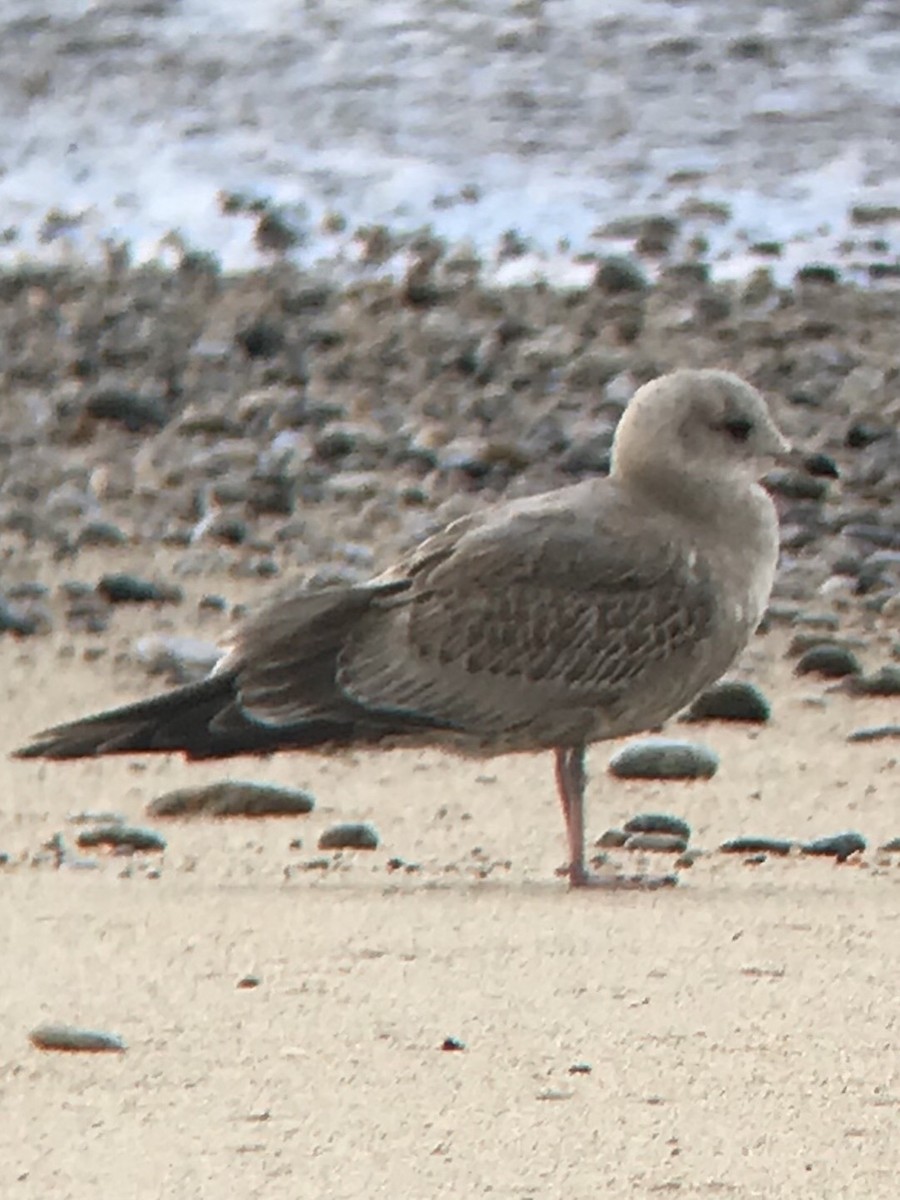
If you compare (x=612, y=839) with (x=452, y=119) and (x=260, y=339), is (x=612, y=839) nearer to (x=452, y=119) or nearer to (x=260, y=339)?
(x=260, y=339)

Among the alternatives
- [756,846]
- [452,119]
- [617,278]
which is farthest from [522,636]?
[452,119]

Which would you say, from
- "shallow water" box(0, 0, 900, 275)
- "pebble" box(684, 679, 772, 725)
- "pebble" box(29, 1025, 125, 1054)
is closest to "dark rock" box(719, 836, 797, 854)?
"pebble" box(684, 679, 772, 725)

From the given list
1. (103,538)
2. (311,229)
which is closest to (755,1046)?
(103,538)

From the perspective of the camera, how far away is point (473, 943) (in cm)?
538

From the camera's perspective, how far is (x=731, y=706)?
25.6 ft

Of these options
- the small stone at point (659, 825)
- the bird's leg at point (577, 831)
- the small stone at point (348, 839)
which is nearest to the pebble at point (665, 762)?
the small stone at point (659, 825)

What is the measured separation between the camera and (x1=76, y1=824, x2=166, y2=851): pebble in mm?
6352

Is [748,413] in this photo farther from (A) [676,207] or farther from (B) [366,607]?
(A) [676,207]

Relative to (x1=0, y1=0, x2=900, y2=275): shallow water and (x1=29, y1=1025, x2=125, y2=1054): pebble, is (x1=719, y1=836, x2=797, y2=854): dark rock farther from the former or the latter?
(x1=0, y1=0, x2=900, y2=275): shallow water

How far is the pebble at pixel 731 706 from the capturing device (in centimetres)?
779

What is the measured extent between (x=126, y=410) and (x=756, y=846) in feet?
15.9

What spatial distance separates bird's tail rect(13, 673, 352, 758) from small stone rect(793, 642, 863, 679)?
1973 mm

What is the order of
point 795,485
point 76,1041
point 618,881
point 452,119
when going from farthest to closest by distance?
point 452,119
point 795,485
point 618,881
point 76,1041

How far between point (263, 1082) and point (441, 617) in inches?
89.5
